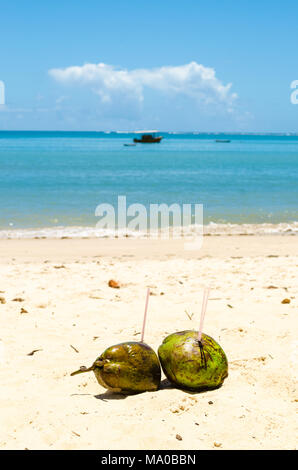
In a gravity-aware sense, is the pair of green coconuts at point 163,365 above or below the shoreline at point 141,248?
above

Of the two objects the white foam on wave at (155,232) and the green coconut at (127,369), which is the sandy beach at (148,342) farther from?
the white foam on wave at (155,232)

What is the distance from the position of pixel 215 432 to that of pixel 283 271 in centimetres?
470

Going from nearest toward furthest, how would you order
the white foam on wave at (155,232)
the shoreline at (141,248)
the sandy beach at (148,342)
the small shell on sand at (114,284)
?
1. the sandy beach at (148,342)
2. the small shell on sand at (114,284)
3. the shoreline at (141,248)
4. the white foam on wave at (155,232)

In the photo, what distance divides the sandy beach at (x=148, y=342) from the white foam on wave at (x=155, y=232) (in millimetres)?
3973

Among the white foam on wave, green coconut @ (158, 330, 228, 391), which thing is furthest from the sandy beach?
the white foam on wave

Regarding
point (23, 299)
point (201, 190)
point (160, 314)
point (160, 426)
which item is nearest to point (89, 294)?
point (23, 299)

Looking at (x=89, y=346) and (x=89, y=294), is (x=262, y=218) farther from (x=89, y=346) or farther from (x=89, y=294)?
(x=89, y=346)

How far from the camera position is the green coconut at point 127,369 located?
9.20 ft

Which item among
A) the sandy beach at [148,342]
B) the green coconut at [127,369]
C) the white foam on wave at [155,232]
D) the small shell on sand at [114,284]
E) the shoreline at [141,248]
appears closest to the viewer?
the sandy beach at [148,342]

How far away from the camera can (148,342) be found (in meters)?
3.83

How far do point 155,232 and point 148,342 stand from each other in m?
8.46

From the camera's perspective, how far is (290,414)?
2668 millimetres
